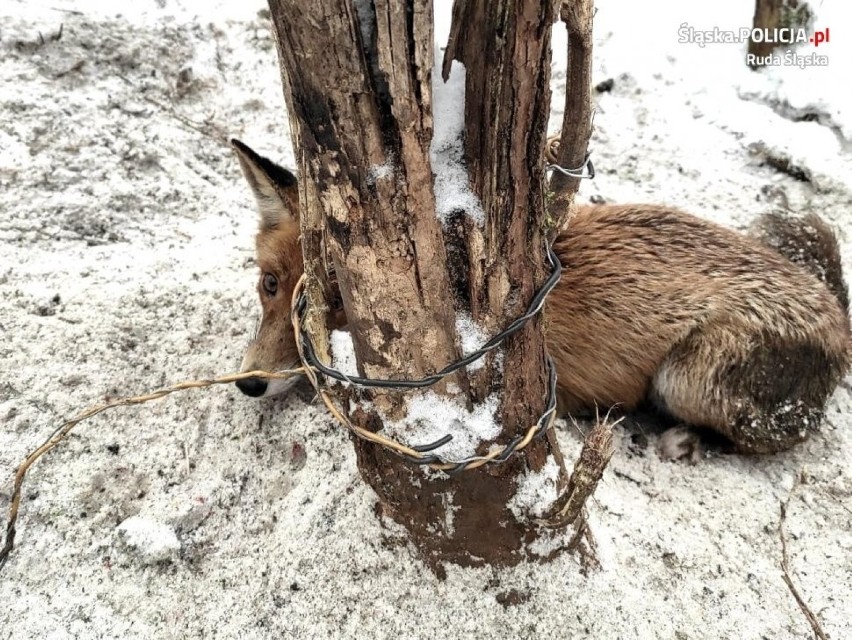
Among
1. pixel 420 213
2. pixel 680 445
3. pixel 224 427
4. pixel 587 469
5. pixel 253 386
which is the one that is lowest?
pixel 680 445

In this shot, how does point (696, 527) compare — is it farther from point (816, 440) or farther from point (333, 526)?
point (333, 526)

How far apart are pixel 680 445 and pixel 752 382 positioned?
0.55 m

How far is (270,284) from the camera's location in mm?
3232

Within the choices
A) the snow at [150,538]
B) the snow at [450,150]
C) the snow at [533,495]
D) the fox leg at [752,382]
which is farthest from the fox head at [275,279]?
the fox leg at [752,382]

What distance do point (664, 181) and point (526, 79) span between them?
181 inches

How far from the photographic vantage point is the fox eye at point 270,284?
321 centimetres

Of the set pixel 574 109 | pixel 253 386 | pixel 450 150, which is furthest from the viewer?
pixel 253 386

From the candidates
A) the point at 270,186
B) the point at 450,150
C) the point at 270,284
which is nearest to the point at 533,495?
the point at 450,150

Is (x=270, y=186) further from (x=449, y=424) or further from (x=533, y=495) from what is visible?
(x=533, y=495)

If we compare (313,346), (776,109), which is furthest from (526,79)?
(776,109)

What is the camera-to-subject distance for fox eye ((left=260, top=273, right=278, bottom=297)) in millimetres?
3209

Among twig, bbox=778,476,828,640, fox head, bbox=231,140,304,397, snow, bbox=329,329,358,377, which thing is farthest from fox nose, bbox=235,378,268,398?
twig, bbox=778,476,828,640

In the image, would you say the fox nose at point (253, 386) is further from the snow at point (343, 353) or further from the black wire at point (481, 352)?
the black wire at point (481, 352)

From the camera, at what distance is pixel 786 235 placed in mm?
4363
